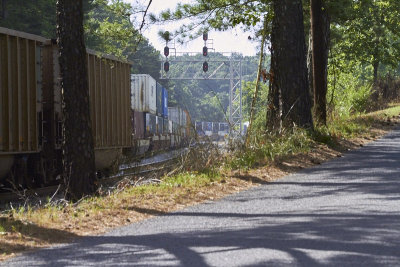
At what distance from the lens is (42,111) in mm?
14766

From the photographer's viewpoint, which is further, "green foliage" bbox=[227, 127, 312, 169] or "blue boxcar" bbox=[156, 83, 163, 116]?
"blue boxcar" bbox=[156, 83, 163, 116]

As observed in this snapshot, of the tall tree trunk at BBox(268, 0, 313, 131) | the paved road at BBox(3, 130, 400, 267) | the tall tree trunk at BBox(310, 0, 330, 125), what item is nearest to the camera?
the paved road at BBox(3, 130, 400, 267)

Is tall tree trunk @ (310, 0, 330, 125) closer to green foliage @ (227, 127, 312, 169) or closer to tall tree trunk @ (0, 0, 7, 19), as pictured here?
green foliage @ (227, 127, 312, 169)

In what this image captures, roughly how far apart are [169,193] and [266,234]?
139 inches

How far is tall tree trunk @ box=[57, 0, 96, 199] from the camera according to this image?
1034 centimetres

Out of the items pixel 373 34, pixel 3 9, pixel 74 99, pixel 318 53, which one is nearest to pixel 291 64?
pixel 318 53

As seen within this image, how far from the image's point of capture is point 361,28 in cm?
3388

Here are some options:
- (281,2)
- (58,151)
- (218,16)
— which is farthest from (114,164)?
(281,2)

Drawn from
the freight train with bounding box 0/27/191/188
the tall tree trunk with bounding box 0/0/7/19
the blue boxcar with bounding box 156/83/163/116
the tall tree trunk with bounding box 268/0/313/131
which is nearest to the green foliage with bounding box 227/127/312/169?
the tall tree trunk with bounding box 268/0/313/131

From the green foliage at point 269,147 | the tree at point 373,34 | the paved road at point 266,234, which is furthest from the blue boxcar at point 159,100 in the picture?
the paved road at point 266,234

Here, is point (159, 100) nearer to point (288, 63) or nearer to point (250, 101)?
point (288, 63)

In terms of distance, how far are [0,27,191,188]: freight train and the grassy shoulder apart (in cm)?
147

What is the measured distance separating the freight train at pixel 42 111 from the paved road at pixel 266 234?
13.6ft

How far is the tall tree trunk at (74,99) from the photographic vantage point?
1034cm
